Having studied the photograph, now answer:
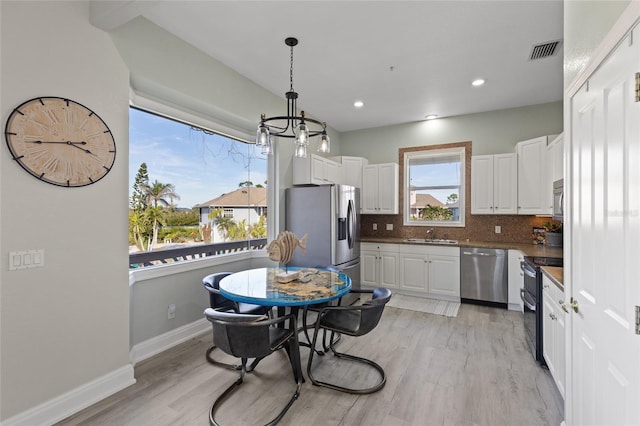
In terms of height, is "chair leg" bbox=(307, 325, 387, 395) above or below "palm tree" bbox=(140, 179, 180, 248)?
below

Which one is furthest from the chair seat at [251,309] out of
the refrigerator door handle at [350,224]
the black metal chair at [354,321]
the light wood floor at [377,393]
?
the refrigerator door handle at [350,224]

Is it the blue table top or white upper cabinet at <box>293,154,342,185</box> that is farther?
white upper cabinet at <box>293,154,342,185</box>

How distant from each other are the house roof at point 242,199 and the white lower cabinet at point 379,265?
6.43ft

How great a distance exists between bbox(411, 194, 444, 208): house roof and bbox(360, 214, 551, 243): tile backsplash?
382 mm

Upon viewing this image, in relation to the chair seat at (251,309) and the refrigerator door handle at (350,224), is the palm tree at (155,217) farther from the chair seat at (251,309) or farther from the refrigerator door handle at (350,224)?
the refrigerator door handle at (350,224)

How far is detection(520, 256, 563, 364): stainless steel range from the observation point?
250 centimetres

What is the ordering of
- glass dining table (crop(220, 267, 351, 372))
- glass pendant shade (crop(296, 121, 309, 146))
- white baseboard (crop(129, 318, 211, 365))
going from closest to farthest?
glass dining table (crop(220, 267, 351, 372)), glass pendant shade (crop(296, 121, 309, 146)), white baseboard (crop(129, 318, 211, 365))

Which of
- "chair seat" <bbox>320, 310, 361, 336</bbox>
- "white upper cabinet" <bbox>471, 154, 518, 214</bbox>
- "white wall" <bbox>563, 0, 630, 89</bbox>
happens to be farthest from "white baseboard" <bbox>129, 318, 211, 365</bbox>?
"white upper cabinet" <bbox>471, 154, 518, 214</bbox>

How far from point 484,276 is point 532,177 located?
5.06 feet

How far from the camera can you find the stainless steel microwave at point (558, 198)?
3.17m

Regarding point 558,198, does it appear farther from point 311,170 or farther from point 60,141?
point 60,141

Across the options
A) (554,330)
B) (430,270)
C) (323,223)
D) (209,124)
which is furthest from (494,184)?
(209,124)

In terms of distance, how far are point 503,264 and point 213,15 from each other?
4526 mm

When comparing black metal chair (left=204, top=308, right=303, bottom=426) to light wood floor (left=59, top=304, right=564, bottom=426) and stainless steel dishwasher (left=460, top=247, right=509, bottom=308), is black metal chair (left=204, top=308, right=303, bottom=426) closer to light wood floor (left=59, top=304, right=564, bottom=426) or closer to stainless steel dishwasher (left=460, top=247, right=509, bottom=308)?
light wood floor (left=59, top=304, right=564, bottom=426)
